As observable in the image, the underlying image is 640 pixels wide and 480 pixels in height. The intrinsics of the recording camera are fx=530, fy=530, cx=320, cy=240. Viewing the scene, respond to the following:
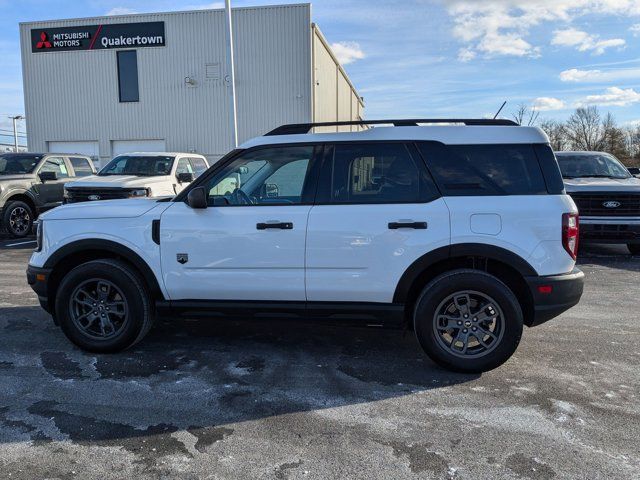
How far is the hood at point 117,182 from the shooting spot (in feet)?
33.2

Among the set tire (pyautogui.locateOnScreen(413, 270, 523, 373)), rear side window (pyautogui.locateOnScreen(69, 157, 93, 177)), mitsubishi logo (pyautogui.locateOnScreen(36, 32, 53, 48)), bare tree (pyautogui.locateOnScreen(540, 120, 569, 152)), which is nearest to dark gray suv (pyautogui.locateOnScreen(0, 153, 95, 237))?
rear side window (pyautogui.locateOnScreen(69, 157, 93, 177))

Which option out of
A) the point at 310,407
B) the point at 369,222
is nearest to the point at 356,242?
the point at 369,222

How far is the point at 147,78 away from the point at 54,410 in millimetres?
21861

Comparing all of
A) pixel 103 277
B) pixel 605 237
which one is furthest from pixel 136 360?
pixel 605 237

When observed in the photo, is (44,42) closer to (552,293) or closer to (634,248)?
(634,248)

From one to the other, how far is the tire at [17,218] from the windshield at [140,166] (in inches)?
76.2

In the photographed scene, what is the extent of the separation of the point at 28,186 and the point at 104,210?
8563 millimetres

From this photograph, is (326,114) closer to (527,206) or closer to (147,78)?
(147,78)

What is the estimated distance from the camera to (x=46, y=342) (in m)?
4.91

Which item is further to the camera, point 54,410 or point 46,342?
point 46,342

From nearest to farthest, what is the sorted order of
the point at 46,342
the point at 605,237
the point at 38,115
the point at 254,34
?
the point at 46,342, the point at 605,237, the point at 254,34, the point at 38,115

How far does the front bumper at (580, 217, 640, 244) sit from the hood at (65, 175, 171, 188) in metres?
8.18

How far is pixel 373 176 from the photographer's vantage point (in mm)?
4199

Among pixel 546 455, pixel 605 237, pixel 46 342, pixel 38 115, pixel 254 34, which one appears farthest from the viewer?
pixel 38 115
